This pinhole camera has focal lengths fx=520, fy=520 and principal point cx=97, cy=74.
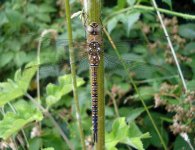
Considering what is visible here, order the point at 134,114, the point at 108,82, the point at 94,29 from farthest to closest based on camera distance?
1. the point at 108,82
2. the point at 134,114
3. the point at 94,29

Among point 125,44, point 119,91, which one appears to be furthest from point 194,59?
point 125,44

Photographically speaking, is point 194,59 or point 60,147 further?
point 194,59

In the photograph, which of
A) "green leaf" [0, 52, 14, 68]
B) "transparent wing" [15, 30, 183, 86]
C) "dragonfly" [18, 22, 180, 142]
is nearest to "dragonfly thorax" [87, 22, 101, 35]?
"dragonfly" [18, 22, 180, 142]

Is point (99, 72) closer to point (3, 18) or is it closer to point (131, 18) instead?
point (131, 18)

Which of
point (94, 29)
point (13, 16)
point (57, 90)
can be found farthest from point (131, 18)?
point (94, 29)

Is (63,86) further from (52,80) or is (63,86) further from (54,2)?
(54,2)

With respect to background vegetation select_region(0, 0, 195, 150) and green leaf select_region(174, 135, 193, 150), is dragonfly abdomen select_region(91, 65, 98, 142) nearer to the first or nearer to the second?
background vegetation select_region(0, 0, 195, 150)

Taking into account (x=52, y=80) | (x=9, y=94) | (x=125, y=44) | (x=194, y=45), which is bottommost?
(x=52, y=80)

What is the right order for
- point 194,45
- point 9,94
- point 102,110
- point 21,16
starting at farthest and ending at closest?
point 21,16, point 194,45, point 9,94, point 102,110
